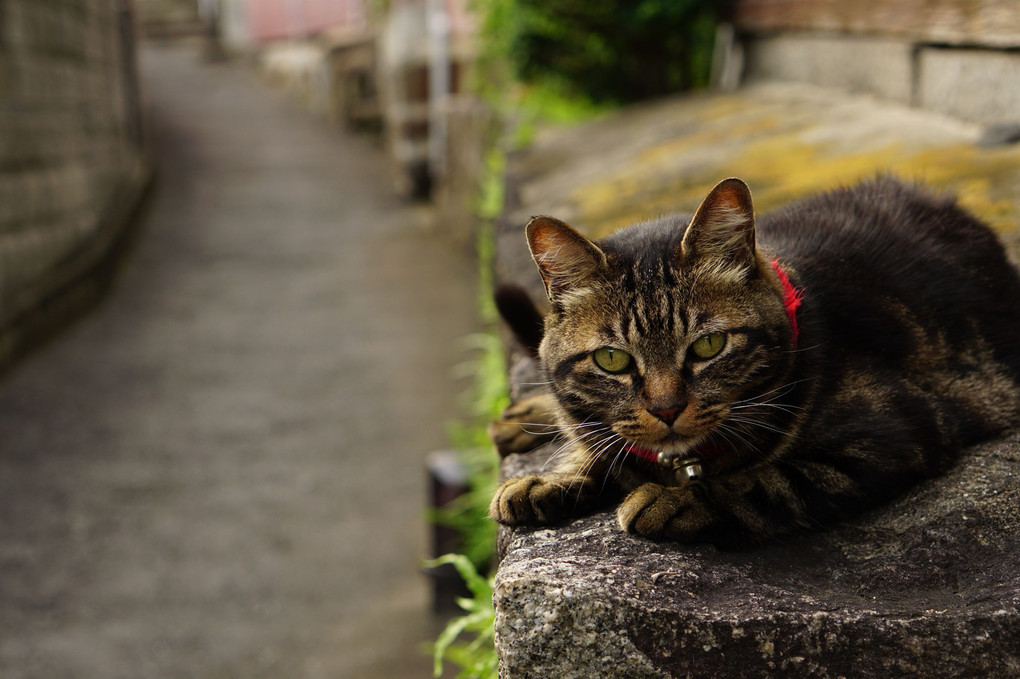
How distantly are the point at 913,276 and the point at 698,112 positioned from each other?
3950mm

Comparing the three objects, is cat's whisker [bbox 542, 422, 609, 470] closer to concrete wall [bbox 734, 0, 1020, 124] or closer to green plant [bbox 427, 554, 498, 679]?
green plant [bbox 427, 554, 498, 679]

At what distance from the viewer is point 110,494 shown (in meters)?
5.59

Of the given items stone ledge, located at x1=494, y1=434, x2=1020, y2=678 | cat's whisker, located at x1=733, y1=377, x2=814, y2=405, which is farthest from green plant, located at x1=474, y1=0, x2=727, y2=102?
stone ledge, located at x1=494, y1=434, x2=1020, y2=678

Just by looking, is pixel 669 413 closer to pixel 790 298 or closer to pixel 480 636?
pixel 790 298

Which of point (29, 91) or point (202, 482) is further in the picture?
point (29, 91)

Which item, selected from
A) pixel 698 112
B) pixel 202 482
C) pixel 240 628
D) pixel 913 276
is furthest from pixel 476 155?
pixel 913 276

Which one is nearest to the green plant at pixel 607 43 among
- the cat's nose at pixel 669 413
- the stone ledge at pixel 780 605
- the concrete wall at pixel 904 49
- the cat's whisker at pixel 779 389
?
the concrete wall at pixel 904 49

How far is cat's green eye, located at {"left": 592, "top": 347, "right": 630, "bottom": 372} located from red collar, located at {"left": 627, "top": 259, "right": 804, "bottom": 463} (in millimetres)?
148

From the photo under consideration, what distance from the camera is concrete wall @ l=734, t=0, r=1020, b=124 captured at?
363 centimetres

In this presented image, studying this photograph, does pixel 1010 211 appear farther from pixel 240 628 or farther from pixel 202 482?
pixel 202 482

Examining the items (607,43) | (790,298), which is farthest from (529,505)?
(607,43)

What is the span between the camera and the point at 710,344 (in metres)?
1.70

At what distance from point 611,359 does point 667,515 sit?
304 millimetres

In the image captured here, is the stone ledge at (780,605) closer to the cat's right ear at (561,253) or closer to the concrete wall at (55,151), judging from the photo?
the cat's right ear at (561,253)
